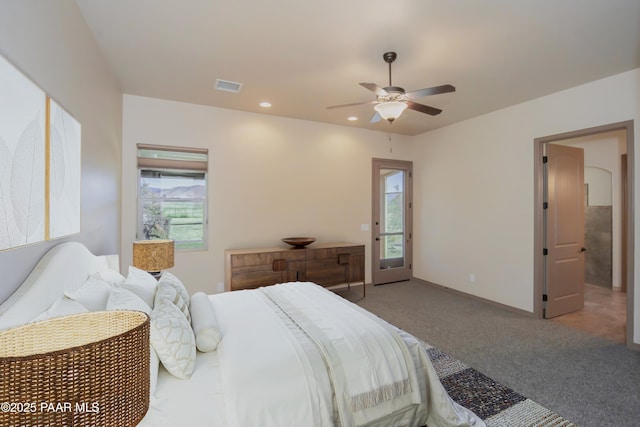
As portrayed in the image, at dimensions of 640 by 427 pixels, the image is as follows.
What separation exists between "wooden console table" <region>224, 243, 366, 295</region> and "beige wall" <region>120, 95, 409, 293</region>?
36 cm

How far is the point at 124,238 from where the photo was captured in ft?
12.1

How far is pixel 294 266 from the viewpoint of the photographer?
13.3 ft

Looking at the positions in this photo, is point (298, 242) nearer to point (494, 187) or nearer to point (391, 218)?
point (391, 218)

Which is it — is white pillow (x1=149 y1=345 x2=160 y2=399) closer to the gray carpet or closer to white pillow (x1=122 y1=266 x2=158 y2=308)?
white pillow (x1=122 y1=266 x2=158 y2=308)

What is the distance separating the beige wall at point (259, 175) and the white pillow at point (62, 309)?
2.67 m

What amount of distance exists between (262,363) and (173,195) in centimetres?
323

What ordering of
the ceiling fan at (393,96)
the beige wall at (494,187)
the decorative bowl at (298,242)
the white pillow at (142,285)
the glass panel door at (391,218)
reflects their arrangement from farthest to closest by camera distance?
the glass panel door at (391,218) → the decorative bowl at (298,242) → the beige wall at (494,187) → the ceiling fan at (393,96) → the white pillow at (142,285)

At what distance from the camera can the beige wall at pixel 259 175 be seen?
3.78m

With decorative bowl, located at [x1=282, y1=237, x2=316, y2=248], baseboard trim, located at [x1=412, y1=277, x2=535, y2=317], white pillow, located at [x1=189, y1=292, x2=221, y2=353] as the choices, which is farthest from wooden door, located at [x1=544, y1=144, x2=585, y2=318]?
white pillow, located at [x1=189, y1=292, x2=221, y2=353]

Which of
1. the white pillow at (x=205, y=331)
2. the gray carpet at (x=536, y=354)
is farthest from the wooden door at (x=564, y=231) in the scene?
the white pillow at (x=205, y=331)

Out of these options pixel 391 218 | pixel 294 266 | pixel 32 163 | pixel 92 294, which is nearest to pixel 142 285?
pixel 92 294

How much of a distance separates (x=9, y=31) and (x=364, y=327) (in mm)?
2199

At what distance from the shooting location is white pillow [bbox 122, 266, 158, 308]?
5.96ft

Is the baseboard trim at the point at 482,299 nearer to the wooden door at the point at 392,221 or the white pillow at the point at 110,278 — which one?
the wooden door at the point at 392,221
